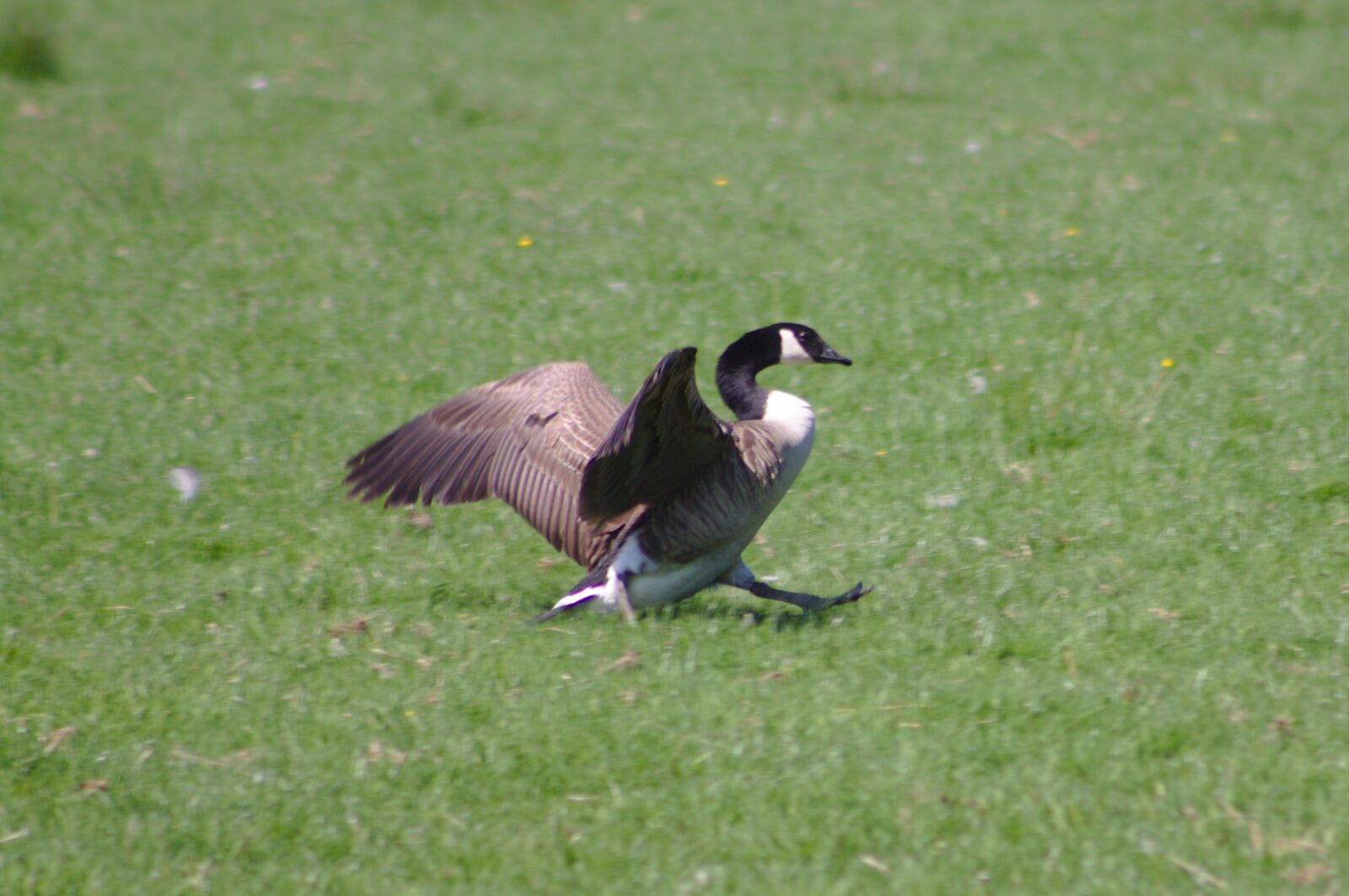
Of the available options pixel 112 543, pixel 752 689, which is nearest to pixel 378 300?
pixel 112 543

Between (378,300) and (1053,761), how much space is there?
245 inches

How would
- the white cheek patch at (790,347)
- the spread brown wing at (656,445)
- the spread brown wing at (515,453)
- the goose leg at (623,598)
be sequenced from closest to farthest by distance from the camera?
1. the spread brown wing at (656,445)
2. the goose leg at (623,598)
3. the spread brown wing at (515,453)
4. the white cheek patch at (790,347)

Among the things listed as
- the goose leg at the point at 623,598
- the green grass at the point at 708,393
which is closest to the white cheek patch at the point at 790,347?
the green grass at the point at 708,393

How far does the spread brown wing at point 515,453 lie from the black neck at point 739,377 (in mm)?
460

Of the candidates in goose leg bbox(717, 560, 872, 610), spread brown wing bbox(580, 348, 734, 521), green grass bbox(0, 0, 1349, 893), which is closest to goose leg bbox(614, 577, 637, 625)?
green grass bbox(0, 0, 1349, 893)

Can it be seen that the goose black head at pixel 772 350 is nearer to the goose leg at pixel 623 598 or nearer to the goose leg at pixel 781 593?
the goose leg at pixel 781 593

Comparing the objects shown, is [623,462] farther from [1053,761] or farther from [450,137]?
[450,137]

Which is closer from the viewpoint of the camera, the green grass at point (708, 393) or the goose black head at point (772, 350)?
the green grass at point (708, 393)

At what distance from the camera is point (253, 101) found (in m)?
13.4

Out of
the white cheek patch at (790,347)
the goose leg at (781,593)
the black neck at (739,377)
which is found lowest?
the goose leg at (781,593)

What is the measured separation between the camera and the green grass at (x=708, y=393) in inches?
167

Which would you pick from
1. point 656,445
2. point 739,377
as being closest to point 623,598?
point 656,445

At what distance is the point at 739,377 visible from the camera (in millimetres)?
6066

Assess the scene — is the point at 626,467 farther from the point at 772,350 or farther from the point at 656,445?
the point at 772,350
